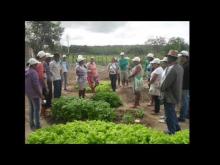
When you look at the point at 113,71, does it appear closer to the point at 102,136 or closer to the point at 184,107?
the point at 184,107

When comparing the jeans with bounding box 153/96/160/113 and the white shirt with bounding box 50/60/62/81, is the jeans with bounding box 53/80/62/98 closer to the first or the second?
the white shirt with bounding box 50/60/62/81

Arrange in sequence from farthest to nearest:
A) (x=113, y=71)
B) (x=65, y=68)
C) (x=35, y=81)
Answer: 1. (x=65, y=68)
2. (x=113, y=71)
3. (x=35, y=81)

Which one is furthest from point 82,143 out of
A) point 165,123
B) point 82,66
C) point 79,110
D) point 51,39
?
point 82,66

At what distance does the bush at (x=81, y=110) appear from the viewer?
352 inches

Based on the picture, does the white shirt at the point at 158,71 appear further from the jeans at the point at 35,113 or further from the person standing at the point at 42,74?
the jeans at the point at 35,113

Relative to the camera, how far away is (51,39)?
9.62 metres

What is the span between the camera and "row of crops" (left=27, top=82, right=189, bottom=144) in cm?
726

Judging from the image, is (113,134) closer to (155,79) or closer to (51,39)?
(155,79)

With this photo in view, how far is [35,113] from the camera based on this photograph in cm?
885

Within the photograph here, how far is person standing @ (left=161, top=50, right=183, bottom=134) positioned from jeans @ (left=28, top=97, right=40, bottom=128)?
2724mm

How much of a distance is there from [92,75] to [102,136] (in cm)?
391

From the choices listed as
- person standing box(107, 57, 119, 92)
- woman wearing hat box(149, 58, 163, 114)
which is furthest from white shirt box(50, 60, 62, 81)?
woman wearing hat box(149, 58, 163, 114)

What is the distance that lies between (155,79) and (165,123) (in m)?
1.10

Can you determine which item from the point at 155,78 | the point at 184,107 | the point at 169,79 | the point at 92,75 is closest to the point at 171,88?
the point at 169,79
